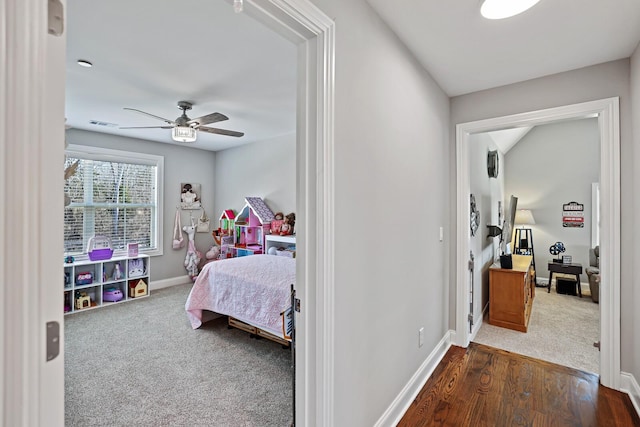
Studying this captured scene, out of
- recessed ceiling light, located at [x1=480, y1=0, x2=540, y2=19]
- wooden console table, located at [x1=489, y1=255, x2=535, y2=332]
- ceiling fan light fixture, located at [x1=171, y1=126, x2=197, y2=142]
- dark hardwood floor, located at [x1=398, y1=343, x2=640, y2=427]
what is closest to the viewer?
recessed ceiling light, located at [x1=480, y1=0, x2=540, y2=19]

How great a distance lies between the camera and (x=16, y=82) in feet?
1.76

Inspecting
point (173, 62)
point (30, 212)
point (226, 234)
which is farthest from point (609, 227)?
point (226, 234)

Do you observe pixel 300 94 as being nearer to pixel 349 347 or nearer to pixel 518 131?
pixel 349 347

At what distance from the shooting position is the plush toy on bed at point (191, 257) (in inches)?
205

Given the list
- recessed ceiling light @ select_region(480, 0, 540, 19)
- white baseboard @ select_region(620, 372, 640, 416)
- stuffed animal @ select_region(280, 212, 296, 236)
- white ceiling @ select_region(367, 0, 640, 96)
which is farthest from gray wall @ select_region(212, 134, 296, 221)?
white baseboard @ select_region(620, 372, 640, 416)

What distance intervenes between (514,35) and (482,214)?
235 centimetres

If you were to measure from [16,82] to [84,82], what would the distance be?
107 inches

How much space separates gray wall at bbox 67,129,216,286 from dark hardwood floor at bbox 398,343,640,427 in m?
4.51

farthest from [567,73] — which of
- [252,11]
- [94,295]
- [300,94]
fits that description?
[94,295]

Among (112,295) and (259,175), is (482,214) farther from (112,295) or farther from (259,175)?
(112,295)

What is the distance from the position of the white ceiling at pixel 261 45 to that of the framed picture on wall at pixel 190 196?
235cm

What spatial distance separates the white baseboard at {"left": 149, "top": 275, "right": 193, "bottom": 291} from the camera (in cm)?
481

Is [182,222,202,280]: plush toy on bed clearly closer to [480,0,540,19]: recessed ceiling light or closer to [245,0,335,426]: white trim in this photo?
[245,0,335,426]: white trim

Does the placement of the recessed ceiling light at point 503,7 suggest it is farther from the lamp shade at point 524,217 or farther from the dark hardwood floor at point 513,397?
the lamp shade at point 524,217
